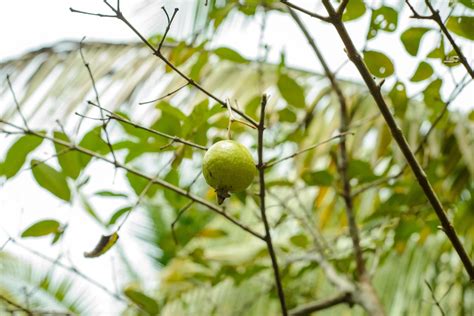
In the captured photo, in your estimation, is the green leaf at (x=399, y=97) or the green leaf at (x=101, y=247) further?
the green leaf at (x=399, y=97)

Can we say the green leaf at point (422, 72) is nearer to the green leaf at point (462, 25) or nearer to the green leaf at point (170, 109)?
the green leaf at point (462, 25)

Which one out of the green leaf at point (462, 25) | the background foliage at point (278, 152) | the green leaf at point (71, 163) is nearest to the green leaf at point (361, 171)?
the background foliage at point (278, 152)

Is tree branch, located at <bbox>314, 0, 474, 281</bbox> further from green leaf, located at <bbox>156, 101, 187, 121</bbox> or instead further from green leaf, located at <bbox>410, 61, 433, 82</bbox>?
green leaf, located at <bbox>156, 101, 187, 121</bbox>

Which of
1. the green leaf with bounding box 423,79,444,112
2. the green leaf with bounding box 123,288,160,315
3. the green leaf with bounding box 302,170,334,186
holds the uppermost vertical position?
the green leaf with bounding box 423,79,444,112

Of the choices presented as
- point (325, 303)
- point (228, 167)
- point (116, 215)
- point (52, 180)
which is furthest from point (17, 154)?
point (325, 303)

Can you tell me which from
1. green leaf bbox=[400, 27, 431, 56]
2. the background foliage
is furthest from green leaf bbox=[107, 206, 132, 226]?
green leaf bbox=[400, 27, 431, 56]

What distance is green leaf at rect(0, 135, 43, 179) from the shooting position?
37.3 inches

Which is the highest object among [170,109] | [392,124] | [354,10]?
[354,10]

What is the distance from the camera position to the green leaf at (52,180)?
97 cm

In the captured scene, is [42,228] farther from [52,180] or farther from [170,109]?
[170,109]

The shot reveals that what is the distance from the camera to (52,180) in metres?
0.99

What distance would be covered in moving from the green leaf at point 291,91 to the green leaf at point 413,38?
293 millimetres

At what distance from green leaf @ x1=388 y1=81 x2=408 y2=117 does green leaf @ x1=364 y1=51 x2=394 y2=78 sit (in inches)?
3.2

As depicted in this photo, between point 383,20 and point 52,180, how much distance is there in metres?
0.55
